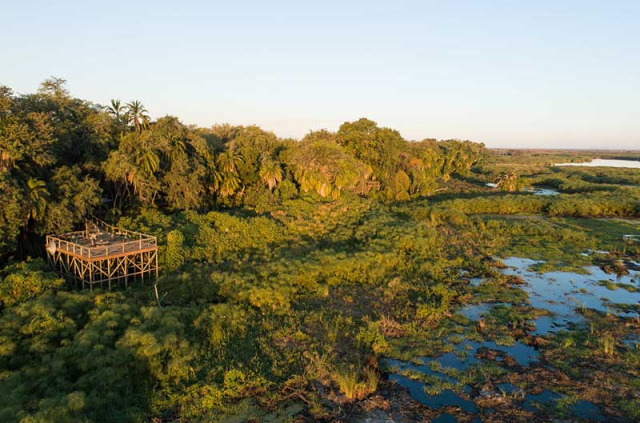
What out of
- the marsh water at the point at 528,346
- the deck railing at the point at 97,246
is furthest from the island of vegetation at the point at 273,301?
the deck railing at the point at 97,246

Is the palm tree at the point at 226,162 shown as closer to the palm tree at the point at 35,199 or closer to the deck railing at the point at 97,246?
the deck railing at the point at 97,246

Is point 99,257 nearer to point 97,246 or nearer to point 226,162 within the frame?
point 97,246

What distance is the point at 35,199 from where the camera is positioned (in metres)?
22.2

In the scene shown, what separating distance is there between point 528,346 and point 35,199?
1034 inches

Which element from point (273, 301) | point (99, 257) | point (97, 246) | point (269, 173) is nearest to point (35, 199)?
point (97, 246)

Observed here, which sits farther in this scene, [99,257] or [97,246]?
[97,246]

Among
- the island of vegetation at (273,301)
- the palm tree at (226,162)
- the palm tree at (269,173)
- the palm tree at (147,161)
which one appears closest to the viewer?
the island of vegetation at (273,301)

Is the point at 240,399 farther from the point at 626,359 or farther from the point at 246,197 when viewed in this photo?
the point at 246,197

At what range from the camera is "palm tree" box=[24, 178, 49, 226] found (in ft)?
72.4

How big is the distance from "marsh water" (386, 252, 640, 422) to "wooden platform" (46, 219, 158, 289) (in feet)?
50.4

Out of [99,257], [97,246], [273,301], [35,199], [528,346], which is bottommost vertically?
[528,346]

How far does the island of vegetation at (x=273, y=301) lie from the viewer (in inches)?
527

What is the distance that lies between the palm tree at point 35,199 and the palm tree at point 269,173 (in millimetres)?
23586

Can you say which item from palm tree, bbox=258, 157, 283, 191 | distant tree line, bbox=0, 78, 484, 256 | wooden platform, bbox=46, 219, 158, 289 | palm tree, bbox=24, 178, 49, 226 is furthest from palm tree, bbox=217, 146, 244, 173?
palm tree, bbox=24, 178, 49, 226
